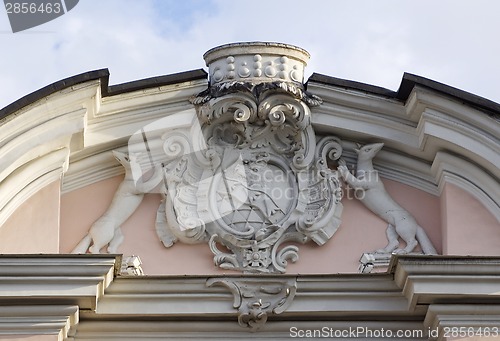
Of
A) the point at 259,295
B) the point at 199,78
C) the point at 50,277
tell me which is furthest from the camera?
the point at 199,78

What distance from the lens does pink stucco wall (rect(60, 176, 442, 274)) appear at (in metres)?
11.6

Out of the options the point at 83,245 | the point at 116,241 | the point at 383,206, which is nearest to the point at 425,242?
the point at 383,206

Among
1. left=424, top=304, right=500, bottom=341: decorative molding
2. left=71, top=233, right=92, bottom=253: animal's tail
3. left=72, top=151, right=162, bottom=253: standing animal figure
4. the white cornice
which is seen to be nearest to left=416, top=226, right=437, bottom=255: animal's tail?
the white cornice

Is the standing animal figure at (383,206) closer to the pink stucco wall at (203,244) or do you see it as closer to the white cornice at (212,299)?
the pink stucco wall at (203,244)

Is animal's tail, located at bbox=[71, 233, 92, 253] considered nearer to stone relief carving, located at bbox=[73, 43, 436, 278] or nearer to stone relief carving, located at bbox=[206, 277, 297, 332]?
stone relief carving, located at bbox=[73, 43, 436, 278]

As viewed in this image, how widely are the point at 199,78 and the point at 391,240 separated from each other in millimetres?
1475

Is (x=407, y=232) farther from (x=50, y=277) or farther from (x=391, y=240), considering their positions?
(x=50, y=277)

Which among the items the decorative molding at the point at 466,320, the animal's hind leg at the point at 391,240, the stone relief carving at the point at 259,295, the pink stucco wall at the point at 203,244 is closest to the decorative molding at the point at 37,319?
the pink stucco wall at the point at 203,244

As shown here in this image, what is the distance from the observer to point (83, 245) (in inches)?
458

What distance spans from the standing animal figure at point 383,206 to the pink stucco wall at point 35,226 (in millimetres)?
1691

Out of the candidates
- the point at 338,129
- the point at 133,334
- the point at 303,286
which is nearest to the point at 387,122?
the point at 338,129

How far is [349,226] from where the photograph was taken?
11.7m

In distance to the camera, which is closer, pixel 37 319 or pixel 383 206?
pixel 37 319

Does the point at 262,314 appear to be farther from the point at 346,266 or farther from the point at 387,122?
the point at 387,122
